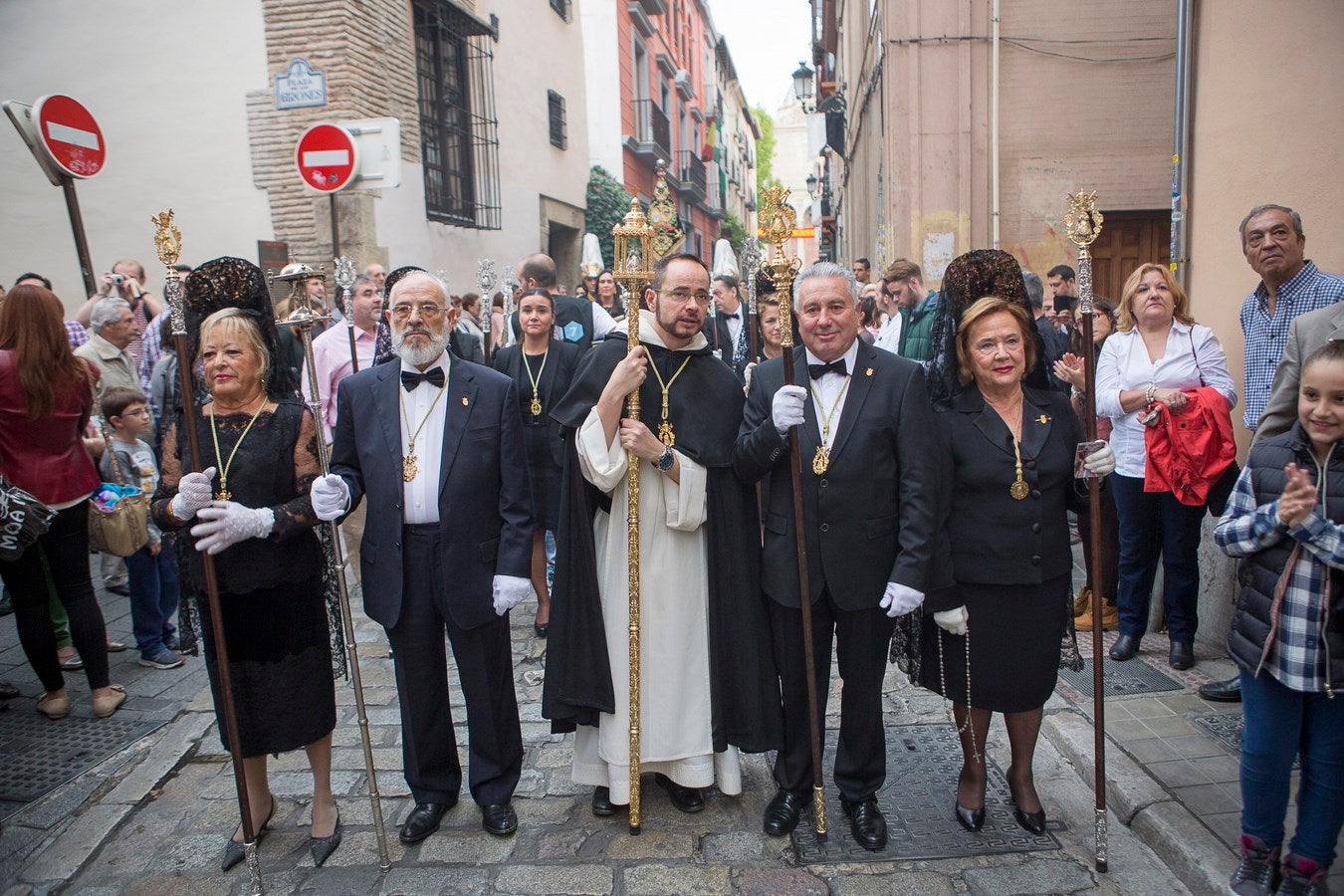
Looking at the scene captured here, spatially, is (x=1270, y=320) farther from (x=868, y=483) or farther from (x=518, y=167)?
(x=518, y=167)

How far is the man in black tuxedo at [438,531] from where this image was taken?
11.4 ft

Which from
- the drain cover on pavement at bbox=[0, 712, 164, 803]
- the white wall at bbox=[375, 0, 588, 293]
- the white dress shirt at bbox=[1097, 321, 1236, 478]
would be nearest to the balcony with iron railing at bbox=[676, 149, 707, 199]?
the white wall at bbox=[375, 0, 588, 293]

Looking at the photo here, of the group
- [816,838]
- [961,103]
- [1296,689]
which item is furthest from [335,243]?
[961,103]

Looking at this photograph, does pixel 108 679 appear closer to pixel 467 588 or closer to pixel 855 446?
pixel 467 588

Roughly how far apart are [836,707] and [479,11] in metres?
12.2

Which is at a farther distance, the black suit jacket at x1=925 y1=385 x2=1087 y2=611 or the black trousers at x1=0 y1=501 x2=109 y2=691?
the black trousers at x1=0 y1=501 x2=109 y2=691

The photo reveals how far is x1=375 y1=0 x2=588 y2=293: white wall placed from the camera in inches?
451

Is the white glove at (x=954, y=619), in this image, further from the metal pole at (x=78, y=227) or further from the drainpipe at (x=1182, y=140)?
the metal pole at (x=78, y=227)

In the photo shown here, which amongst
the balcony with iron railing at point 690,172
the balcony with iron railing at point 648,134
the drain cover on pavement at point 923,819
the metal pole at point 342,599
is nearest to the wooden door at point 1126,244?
the drain cover on pavement at point 923,819

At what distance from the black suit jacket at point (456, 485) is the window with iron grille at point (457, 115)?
9.02 m

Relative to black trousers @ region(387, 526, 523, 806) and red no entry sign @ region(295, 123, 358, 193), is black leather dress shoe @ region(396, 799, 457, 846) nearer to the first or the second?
black trousers @ region(387, 526, 523, 806)

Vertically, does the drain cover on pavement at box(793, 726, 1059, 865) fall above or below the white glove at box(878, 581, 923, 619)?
below

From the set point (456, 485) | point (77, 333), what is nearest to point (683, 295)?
point (456, 485)

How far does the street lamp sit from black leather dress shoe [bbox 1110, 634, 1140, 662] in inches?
711
